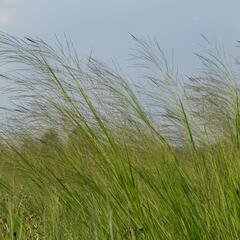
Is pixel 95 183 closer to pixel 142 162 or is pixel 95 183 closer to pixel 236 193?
pixel 142 162

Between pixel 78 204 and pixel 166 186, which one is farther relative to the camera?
pixel 78 204

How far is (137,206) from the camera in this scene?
201 centimetres

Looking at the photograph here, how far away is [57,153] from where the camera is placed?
251 centimetres

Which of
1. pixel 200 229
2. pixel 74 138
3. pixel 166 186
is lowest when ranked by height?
pixel 200 229

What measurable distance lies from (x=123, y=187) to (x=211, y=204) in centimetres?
29

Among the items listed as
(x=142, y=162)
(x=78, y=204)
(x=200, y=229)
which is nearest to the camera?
(x=200, y=229)

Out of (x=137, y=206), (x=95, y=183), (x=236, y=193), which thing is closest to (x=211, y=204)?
(x=236, y=193)

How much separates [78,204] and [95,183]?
0.61 feet

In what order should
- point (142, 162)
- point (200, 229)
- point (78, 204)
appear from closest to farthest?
point (200, 229)
point (142, 162)
point (78, 204)

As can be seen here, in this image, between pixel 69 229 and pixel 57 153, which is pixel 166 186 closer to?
pixel 69 229

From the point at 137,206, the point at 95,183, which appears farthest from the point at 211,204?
the point at 95,183

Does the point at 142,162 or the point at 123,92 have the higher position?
the point at 123,92

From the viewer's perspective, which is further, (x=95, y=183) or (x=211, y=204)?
(x=95, y=183)

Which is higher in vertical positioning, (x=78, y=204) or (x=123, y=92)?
(x=123, y=92)
